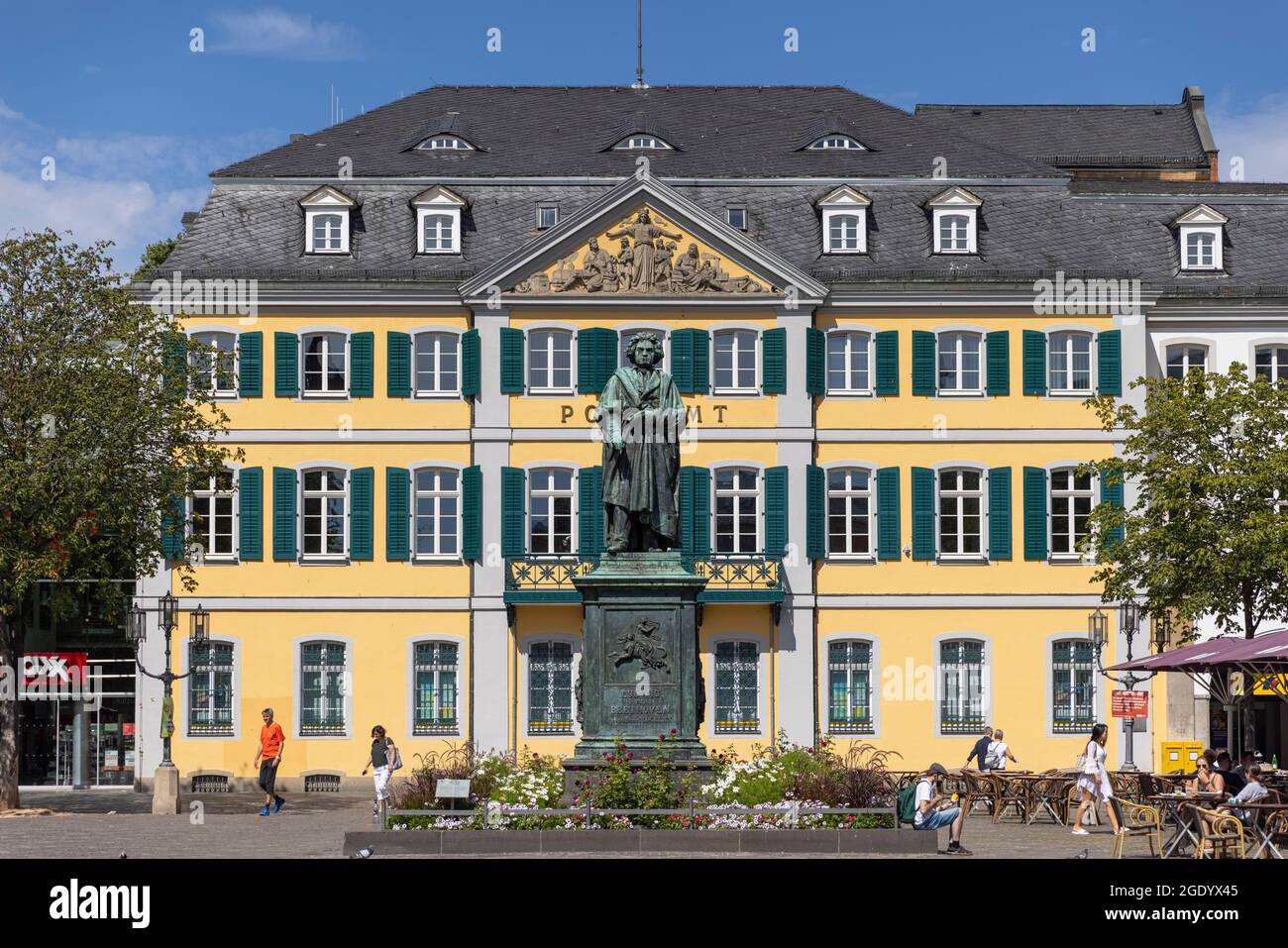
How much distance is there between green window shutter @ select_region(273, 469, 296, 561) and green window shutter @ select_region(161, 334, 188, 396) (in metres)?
6.96

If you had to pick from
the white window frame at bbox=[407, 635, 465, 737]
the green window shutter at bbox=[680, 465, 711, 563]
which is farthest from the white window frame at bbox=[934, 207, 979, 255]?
the white window frame at bbox=[407, 635, 465, 737]

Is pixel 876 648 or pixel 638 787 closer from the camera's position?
pixel 638 787

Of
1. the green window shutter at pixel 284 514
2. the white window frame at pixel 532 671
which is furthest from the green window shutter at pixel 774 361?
the green window shutter at pixel 284 514

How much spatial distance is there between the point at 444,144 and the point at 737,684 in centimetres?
1350

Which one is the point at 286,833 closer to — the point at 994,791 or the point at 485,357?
the point at 994,791

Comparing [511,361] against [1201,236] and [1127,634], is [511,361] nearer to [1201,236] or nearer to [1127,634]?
[1127,634]

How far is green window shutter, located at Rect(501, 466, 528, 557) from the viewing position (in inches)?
1667

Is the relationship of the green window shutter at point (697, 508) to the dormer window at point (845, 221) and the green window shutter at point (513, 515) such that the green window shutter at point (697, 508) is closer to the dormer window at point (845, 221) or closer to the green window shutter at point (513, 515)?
the green window shutter at point (513, 515)

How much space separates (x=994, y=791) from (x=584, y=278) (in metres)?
15.8

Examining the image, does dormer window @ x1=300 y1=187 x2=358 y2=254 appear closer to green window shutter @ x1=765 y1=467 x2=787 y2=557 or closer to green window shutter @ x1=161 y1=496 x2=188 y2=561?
green window shutter @ x1=161 y1=496 x2=188 y2=561

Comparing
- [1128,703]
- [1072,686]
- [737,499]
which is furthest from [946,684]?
[1128,703]

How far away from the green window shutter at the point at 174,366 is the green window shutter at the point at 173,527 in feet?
5.94

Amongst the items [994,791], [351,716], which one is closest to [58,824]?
[351,716]

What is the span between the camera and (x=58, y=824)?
3170 centimetres
